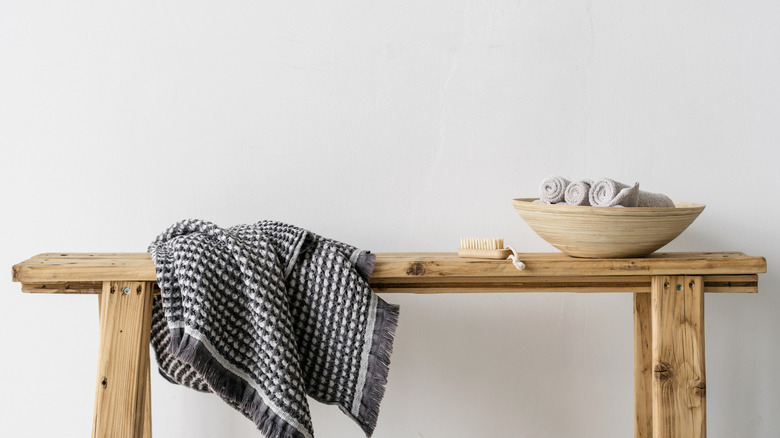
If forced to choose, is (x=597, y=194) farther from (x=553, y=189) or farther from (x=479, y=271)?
(x=479, y=271)

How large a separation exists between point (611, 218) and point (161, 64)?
0.95m

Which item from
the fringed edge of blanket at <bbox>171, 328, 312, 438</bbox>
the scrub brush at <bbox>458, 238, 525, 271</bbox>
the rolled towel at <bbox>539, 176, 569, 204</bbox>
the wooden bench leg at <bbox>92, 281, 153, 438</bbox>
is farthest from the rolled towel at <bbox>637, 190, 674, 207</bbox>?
the wooden bench leg at <bbox>92, 281, 153, 438</bbox>

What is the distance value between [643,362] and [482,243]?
0.42 m

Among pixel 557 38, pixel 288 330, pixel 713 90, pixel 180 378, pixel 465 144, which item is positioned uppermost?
pixel 557 38

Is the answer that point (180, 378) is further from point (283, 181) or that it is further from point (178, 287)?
point (283, 181)

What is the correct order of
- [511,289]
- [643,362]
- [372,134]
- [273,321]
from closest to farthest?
[273,321] < [511,289] < [643,362] < [372,134]

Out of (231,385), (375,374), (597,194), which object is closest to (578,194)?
(597,194)

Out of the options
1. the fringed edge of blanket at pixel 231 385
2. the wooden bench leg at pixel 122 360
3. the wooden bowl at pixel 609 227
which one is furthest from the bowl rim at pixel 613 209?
the wooden bench leg at pixel 122 360

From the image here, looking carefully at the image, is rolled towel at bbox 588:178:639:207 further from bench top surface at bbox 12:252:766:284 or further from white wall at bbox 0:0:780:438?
white wall at bbox 0:0:780:438

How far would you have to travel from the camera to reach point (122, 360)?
3.61 ft

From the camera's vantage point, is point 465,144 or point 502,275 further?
point 465,144

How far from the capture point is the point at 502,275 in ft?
3.77

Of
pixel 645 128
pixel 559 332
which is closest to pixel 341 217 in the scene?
pixel 559 332

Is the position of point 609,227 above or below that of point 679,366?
above
